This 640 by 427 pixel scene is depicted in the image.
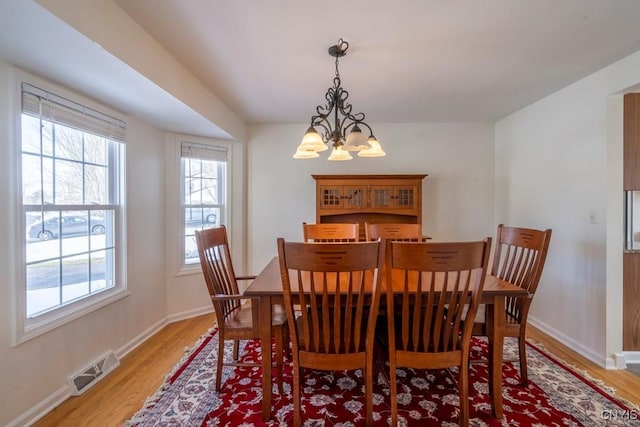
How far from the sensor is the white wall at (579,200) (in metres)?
2.33

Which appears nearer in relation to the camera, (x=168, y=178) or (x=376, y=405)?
(x=376, y=405)

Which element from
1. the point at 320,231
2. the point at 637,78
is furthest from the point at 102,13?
the point at 637,78

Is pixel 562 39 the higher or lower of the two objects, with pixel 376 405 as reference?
higher

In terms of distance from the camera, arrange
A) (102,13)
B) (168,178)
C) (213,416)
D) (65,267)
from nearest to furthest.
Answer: (102,13) → (213,416) → (65,267) → (168,178)

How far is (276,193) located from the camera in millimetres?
3953

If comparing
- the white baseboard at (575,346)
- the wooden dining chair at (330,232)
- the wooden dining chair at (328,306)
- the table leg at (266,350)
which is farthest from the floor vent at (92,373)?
the white baseboard at (575,346)

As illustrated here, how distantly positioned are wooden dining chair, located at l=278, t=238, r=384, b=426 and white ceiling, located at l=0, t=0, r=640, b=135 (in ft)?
4.28

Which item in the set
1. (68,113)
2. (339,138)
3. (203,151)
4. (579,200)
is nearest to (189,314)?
(203,151)

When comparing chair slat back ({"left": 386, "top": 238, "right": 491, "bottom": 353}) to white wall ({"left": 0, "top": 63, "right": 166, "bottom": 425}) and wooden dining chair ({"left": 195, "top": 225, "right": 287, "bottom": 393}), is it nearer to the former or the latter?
wooden dining chair ({"left": 195, "top": 225, "right": 287, "bottom": 393})

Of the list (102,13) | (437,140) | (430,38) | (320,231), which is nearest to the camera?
(102,13)

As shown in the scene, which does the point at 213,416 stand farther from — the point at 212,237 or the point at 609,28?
the point at 609,28

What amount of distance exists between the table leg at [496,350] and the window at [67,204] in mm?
2704

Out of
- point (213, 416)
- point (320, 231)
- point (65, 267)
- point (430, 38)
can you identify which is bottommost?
point (213, 416)

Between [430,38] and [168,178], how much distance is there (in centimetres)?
279
